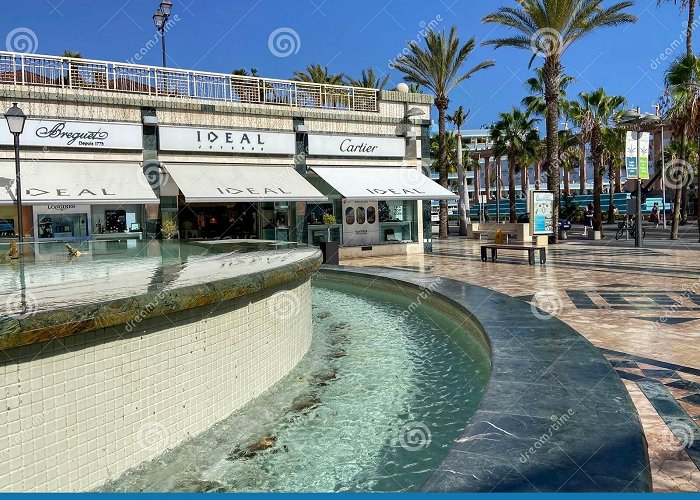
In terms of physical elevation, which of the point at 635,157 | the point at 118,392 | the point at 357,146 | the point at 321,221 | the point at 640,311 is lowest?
the point at 640,311

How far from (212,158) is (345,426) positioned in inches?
656

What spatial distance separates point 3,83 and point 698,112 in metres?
26.3

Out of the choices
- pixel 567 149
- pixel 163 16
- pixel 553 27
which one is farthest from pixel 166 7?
pixel 567 149

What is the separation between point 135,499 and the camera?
267 cm

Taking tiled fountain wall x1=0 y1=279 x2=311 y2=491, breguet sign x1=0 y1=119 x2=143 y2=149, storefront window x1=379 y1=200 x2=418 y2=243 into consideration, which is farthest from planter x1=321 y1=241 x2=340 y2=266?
tiled fountain wall x1=0 y1=279 x2=311 y2=491

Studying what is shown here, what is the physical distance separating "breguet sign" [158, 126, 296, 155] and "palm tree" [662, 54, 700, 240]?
17.0 metres

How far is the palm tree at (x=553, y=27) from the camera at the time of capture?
928 inches

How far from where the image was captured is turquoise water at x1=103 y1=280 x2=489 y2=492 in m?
3.90

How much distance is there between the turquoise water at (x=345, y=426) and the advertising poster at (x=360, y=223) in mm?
15143

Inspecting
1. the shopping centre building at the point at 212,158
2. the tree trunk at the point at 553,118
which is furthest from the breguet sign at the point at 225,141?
the tree trunk at the point at 553,118

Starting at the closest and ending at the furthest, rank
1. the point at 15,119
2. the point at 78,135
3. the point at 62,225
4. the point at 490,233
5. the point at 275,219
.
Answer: the point at 15,119
the point at 78,135
the point at 62,225
the point at 275,219
the point at 490,233

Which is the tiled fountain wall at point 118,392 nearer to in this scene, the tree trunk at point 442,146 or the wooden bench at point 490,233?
the wooden bench at point 490,233

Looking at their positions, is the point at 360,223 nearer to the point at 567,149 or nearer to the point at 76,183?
the point at 76,183

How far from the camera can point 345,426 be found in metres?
4.80
